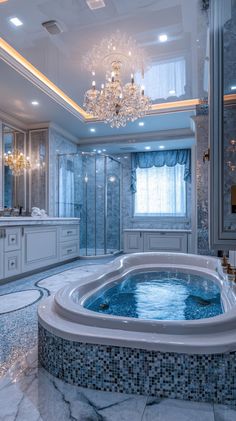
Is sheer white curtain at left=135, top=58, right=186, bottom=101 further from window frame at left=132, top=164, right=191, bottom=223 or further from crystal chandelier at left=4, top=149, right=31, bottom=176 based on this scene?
window frame at left=132, top=164, right=191, bottom=223

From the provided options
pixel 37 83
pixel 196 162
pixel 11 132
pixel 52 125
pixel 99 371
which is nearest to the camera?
pixel 99 371

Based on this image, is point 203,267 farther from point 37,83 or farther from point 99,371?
point 37,83

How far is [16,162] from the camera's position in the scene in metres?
4.67

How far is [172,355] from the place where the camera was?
1.20 metres

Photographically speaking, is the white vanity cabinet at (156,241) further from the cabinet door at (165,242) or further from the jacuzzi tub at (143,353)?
the jacuzzi tub at (143,353)

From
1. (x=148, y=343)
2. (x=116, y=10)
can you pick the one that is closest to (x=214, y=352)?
(x=148, y=343)

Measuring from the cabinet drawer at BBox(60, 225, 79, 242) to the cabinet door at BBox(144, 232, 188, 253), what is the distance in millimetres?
1472

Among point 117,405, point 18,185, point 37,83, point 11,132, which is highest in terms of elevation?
point 37,83

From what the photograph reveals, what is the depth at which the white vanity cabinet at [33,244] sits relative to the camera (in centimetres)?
347

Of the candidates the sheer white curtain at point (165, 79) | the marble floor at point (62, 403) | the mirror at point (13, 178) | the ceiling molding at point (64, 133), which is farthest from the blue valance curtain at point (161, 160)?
the marble floor at point (62, 403)

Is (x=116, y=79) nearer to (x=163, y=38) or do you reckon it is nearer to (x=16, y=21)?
(x=163, y=38)

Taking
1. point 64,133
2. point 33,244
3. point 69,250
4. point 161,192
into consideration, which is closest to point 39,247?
point 33,244

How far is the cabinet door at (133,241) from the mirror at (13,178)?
2243 millimetres

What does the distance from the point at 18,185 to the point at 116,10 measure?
3.29 metres
